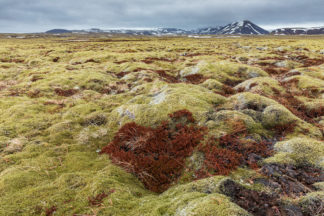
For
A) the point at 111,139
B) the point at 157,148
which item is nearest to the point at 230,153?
the point at 157,148

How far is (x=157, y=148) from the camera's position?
9508 millimetres

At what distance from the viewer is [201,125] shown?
10.8 meters

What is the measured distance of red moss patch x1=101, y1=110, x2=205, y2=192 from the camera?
7949mm

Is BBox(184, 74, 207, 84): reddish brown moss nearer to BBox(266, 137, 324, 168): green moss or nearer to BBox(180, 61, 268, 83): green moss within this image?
BBox(180, 61, 268, 83): green moss

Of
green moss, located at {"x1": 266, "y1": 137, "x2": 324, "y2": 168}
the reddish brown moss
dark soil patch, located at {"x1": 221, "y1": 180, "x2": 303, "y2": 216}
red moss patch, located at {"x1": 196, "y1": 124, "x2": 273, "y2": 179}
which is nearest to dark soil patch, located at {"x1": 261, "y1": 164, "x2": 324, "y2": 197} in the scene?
green moss, located at {"x1": 266, "y1": 137, "x2": 324, "y2": 168}

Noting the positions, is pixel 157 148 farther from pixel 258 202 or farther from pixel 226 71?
pixel 226 71

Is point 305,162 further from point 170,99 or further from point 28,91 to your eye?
point 28,91

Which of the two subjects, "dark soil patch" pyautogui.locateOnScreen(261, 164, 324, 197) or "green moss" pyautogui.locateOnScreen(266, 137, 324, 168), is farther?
"green moss" pyautogui.locateOnScreen(266, 137, 324, 168)

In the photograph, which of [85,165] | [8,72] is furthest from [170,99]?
[8,72]

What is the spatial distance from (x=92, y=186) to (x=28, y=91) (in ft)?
59.1

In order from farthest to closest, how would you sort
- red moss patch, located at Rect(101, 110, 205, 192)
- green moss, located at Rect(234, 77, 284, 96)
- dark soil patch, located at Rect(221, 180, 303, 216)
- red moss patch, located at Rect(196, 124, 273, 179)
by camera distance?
green moss, located at Rect(234, 77, 284, 96) < red moss patch, located at Rect(101, 110, 205, 192) < red moss patch, located at Rect(196, 124, 273, 179) < dark soil patch, located at Rect(221, 180, 303, 216)

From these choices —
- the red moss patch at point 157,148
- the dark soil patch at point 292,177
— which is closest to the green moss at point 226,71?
the red moss patch at point 157,148

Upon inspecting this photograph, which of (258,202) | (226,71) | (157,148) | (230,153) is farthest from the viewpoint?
(226,71)

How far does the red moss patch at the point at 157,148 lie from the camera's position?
7949 mm
